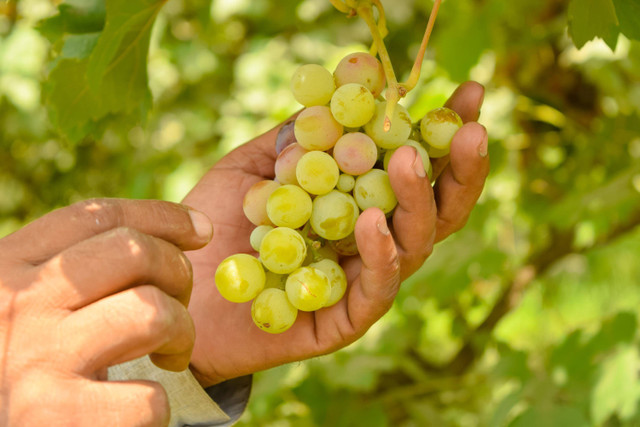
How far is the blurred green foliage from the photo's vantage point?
1.03m

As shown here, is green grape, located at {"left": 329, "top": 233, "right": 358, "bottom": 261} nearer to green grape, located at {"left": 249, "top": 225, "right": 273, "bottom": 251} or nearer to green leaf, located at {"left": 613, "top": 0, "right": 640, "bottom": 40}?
green grape, located at {"left": 249, "top": 225, "right": 273, "bottom": 251}

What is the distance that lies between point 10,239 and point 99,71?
0.35 meters

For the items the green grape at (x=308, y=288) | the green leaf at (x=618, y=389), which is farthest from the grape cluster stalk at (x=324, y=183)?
the green leaf at (x=618, y=389)

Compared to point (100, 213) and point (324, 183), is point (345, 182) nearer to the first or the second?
point (324, 183)

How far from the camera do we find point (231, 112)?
2086 mm

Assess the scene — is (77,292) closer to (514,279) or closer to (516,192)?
(514,279)

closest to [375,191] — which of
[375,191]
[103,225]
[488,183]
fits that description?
[375,191]

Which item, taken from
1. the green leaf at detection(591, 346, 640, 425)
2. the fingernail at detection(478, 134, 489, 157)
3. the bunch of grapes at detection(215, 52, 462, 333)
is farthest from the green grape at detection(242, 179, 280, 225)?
the green leaf at detection(591, 346, 640, 425)

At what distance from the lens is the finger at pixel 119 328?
52 cm

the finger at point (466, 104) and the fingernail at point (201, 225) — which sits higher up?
the finger at point (466, 104)

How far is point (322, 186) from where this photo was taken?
676mm

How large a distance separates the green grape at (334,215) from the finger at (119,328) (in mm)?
200

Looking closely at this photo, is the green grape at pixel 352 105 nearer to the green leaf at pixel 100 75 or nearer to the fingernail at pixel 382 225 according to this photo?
the fingernail at pixel 382 225

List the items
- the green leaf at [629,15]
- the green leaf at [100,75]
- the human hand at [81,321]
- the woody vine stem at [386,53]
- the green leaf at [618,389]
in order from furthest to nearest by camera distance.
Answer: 1. the green leaf at [618,389]
2. the green leaf at [100,75]
3. the green leaf at [629,15]
4. the woody vine stem at [386,53]
5. the human hand at [81,321]
